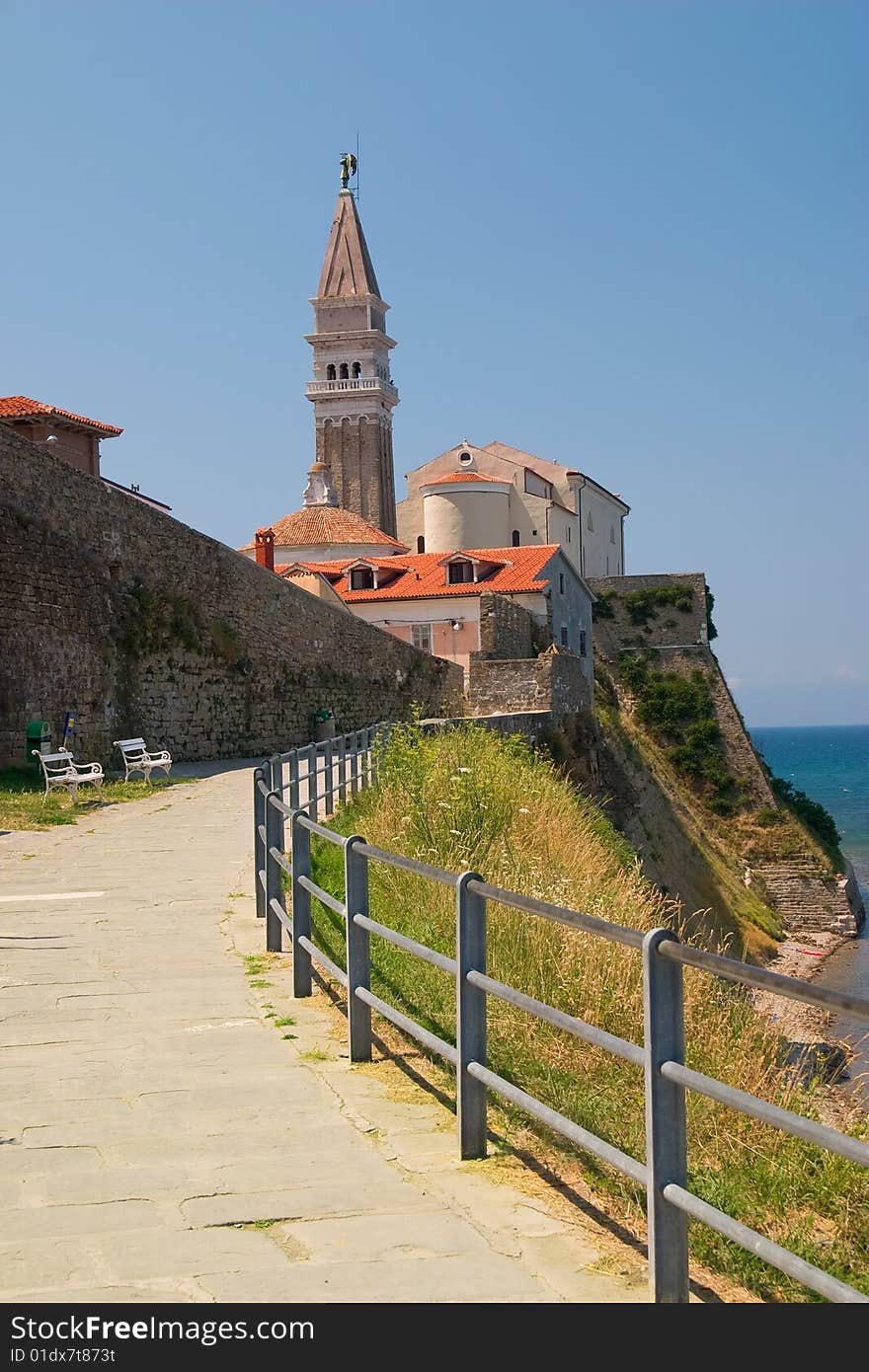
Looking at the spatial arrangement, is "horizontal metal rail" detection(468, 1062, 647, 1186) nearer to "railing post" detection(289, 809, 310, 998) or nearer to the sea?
the sea

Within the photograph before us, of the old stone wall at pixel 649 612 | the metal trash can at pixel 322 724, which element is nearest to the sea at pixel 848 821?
the old stone wall at pixel 649 612

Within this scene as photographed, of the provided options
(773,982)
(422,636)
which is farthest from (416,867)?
(422,636)

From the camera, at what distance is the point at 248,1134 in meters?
5.25

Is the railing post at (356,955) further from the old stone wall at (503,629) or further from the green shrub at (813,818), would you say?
the green shrub at (813,818)

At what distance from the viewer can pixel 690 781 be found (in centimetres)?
5291

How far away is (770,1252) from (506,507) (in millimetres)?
62638

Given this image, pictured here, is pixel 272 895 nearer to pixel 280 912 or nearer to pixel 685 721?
pixel 280 912

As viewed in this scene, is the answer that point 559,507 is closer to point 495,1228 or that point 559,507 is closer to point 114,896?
point 114,896

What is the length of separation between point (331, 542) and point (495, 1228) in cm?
5720

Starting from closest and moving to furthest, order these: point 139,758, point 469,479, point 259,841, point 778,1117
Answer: point 778,1117 → point 259,841 → point 139,758 → point 469,479

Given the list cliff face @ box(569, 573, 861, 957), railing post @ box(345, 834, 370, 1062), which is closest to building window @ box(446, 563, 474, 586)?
cliff face @ box(569, 573, 861, 957)

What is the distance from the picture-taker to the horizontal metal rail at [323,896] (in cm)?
663

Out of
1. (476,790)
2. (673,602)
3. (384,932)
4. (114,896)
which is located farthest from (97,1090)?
(673,602)

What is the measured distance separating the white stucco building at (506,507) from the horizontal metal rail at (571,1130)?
56.5 meters
